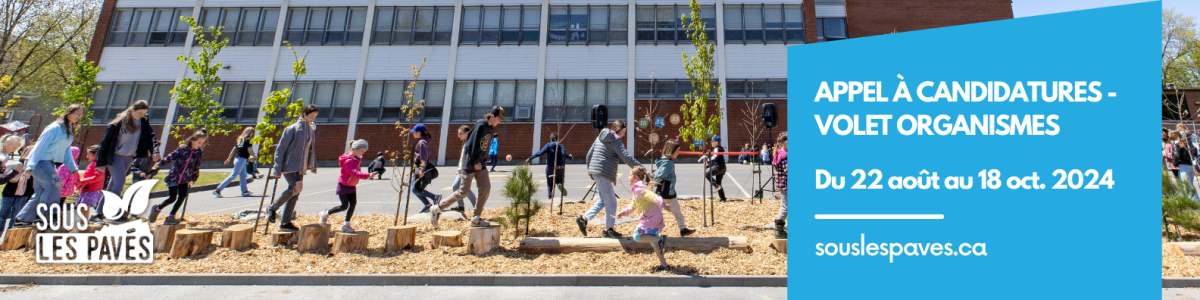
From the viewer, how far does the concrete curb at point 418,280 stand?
4.96 m

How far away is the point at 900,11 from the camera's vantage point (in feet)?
107

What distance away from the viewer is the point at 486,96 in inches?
1009

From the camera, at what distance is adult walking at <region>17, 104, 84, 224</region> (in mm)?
5770

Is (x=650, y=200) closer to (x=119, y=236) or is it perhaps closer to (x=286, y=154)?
(x=286, y=154)

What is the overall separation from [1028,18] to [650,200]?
11.2 ft

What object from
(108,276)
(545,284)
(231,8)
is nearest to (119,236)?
Answer: (108,276)

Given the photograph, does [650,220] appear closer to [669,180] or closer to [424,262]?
[424,262]

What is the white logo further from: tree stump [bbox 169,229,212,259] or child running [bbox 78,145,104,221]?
child running [bbox 78,145,104,221]

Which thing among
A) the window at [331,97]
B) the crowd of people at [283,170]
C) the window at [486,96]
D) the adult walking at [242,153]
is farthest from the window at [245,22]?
the crowd of people at [283,170]

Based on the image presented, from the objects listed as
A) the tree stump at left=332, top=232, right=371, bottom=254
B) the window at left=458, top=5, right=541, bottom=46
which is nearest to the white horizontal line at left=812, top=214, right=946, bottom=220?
the tree stump at left=332, top=232, right=371, bottom=254

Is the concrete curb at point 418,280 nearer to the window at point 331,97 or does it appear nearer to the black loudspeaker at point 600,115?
the black loudspeaker at point 600,115

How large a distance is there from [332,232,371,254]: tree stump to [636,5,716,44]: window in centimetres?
2124

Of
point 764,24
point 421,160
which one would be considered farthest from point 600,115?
point 764,24

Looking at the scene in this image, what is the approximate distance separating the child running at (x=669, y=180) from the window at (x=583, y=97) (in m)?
17.4
